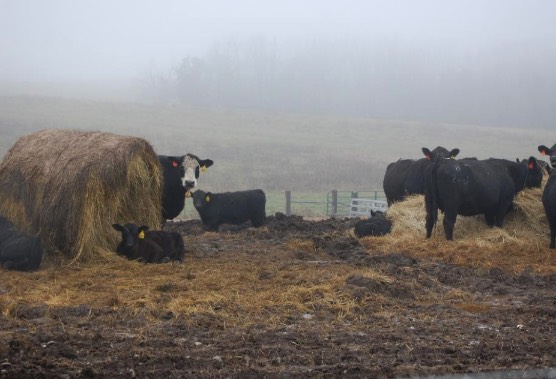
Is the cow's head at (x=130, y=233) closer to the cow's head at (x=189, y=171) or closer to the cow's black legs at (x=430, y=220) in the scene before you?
the cow's head at (x=189, y=171)

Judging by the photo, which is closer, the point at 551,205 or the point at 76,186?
the point at 76,186

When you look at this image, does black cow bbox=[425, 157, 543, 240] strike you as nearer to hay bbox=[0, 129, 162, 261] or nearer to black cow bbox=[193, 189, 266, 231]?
black cow bbox=[193, 189, 266, 231]

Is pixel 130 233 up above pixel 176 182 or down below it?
below

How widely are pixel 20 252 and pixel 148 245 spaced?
187cm

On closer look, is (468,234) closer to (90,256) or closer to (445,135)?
(90,256)

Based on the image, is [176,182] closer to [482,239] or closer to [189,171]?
[189,171]

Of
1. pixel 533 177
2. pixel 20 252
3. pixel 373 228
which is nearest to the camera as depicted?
pixel 20 252

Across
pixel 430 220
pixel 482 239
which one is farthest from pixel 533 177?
pixel 430 220

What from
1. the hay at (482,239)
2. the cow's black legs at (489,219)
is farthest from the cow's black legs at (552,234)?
the cow's black legs at (489,219)

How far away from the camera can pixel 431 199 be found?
15.0 meters

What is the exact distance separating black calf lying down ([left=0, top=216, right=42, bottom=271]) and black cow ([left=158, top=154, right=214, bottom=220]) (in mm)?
3678

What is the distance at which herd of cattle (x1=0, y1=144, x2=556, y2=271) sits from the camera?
37.3 feet

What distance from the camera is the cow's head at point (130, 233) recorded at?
11.7 meters

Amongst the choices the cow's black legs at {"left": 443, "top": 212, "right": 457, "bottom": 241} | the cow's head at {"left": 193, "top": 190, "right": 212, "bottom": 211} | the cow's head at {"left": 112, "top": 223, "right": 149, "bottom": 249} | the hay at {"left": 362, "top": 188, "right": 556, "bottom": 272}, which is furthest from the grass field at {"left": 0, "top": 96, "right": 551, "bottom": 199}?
the cow's head at {"left": 112, "top": 223, "right": 149, "bottom": 249}
